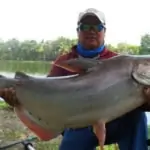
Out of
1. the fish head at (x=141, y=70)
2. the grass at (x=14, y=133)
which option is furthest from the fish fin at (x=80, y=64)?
the grass at (x=14, y=133)

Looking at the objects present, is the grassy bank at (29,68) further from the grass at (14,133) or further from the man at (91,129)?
the man at (91,129)

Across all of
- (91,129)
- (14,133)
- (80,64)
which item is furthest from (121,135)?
(14,133)

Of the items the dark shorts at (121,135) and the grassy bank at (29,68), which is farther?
the grassy bank at (29,68)

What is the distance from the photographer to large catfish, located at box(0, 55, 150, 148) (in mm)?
3229

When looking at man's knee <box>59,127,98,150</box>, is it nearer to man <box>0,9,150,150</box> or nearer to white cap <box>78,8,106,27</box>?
man <box>0,9,150,150</box>

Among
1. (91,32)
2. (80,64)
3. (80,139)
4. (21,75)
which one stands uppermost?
(91,32)

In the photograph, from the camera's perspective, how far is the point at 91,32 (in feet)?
12.4

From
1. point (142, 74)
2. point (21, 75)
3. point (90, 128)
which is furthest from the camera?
point (90, 128)

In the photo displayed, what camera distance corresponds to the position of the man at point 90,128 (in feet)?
12.4

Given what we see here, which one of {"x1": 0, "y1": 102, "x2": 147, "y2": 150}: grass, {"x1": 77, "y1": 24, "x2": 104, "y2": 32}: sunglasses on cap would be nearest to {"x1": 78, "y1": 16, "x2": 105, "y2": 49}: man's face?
{"x1": 77, "y1": 24, "x2": 104, "y2": 32}: sunglasses on cap

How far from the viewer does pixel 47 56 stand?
28.3m

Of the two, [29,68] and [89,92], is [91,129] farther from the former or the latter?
[29,68]

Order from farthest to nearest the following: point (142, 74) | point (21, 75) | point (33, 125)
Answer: point (33, 125) < point (21, 75) < point (142, 74)

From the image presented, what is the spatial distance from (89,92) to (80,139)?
0.77 meters
